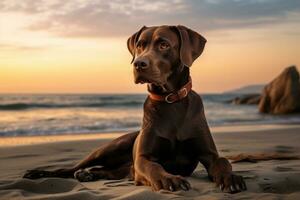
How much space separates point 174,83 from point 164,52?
1.03 ft

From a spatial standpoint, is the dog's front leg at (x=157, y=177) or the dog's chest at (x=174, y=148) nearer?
the dog's front leg at (x=157, y=177)

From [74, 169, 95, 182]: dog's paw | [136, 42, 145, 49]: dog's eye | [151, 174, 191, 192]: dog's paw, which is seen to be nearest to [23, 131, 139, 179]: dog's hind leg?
[74, 169, 95, 182]: dog's paw

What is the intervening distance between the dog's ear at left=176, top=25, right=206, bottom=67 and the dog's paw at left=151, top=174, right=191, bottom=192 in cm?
114

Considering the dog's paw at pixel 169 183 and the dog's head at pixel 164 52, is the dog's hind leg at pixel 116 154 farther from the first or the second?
the dog's paw at pixel 169 183

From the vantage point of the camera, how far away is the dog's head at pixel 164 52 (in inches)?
167

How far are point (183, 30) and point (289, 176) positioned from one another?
1720 millimetres

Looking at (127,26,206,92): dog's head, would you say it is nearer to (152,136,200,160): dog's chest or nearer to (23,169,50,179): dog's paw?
(152,136,200,160): dog's chest

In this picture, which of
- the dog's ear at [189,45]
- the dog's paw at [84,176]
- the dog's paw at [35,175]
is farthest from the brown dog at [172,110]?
the dog's paw at [35,175]

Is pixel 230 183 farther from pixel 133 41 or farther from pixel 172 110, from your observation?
pixel 133 41

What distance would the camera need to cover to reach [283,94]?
2223 cm

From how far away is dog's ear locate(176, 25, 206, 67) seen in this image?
447cm

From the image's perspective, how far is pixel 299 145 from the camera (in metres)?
8.39

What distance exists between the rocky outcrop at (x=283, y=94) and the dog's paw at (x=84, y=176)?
17438 millimetres

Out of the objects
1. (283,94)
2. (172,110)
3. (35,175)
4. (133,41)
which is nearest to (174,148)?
(172,110)
